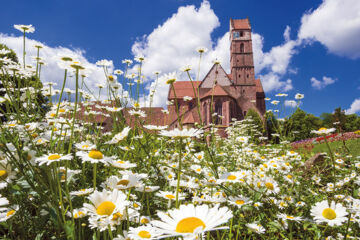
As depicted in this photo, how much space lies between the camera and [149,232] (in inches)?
31.0

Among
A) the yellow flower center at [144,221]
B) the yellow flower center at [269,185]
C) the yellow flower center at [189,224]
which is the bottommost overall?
the yellow flower center at [144,221]

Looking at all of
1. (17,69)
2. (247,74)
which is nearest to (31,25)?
(17,69)

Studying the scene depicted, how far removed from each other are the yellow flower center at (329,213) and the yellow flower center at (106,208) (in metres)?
0.96

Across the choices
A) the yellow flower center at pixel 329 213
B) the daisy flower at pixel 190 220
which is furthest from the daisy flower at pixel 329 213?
the daisy flower at pixel 190 220

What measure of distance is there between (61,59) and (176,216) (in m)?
0.94

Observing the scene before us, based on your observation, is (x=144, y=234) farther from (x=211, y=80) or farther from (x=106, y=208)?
(x=211, y=80)

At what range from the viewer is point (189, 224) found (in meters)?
0.61

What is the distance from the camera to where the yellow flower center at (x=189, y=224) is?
23.2 inches

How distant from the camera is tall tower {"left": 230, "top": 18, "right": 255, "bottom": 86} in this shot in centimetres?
2978

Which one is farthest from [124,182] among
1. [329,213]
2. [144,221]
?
[329,213]

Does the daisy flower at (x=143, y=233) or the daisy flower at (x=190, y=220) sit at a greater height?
the daisy flower at (x=190, y=220)

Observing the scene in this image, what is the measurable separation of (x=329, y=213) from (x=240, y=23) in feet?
122

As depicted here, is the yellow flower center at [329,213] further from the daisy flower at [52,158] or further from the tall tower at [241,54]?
the tall tower at [241,54]

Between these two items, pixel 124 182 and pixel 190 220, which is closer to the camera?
pixel 190 220
